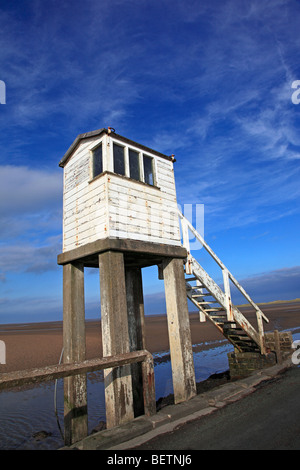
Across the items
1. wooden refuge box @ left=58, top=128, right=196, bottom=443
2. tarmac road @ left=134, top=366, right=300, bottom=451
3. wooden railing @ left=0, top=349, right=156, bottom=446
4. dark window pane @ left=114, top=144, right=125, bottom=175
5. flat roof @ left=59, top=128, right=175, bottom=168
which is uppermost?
flat roof @ left=59, top=128, right=175, bottom=168

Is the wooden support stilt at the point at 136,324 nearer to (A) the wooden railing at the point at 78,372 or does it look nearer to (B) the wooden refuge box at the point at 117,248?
(B) the wooden refuge box at the point at 117,248

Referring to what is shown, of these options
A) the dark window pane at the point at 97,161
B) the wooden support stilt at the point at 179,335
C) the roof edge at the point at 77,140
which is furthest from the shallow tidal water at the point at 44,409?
the roof edge at the point at 77,140

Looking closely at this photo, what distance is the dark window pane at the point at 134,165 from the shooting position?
7833mm

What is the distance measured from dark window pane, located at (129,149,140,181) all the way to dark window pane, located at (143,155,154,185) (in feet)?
1.04

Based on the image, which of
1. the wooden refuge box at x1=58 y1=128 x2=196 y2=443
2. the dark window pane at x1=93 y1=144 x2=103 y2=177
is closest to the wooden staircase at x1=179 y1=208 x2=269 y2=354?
the wooden refuge box at x1=58 y1=128 x2=196 y2=443

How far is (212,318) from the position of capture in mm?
10891

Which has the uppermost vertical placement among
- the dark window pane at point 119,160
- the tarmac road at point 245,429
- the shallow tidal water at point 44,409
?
the dark window pane at point 119,160

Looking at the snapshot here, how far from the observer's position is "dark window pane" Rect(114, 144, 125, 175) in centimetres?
744

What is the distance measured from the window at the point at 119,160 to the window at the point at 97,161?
37 cm

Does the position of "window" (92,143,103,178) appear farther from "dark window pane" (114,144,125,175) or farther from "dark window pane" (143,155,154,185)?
"dark window pane" (143,155,154,185)

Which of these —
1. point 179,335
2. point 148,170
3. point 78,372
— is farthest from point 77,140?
point 78,372

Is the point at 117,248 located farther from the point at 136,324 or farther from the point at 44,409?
the point at 44,409

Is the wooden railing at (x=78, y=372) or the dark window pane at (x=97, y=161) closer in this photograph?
the wooden railing at (x=78, y=372)

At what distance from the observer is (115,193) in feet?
23.0
